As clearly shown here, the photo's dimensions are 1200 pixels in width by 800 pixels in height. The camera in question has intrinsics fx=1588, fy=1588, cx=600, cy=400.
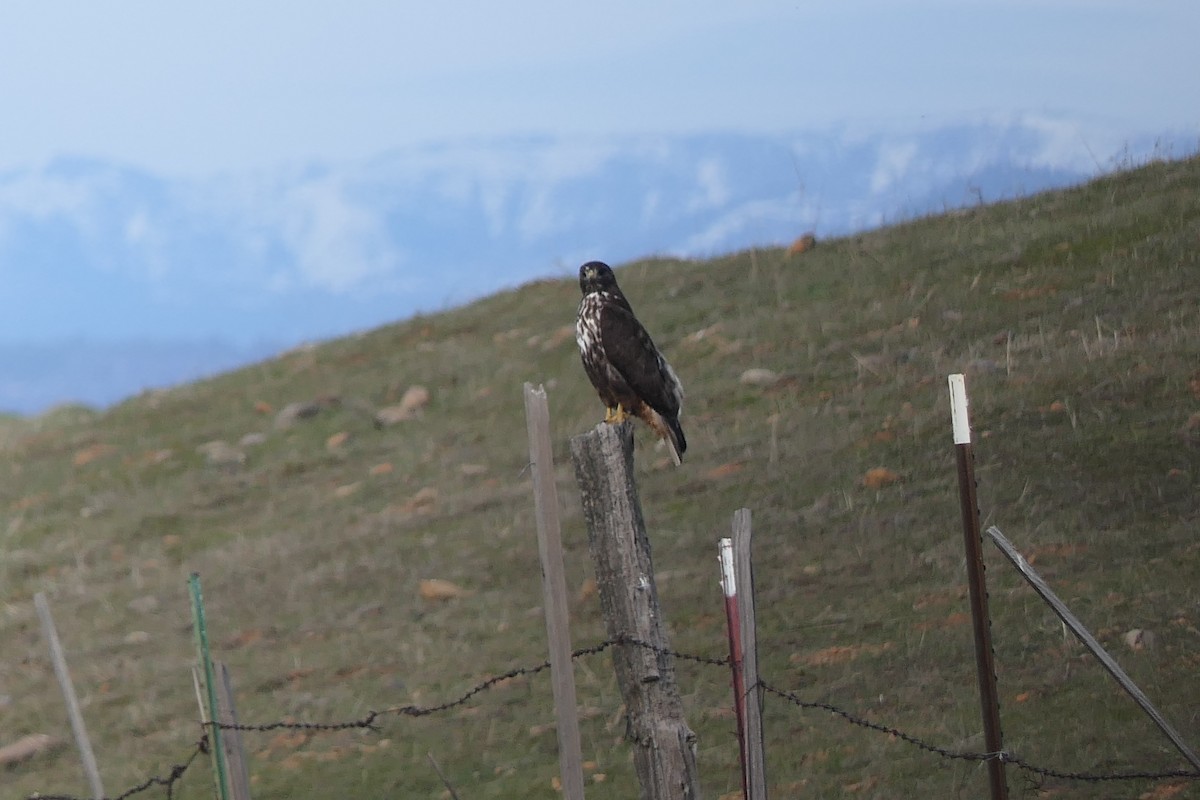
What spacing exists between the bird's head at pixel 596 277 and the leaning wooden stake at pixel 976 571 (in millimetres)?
4168

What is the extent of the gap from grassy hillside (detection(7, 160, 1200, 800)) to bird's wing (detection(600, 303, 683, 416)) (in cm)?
188

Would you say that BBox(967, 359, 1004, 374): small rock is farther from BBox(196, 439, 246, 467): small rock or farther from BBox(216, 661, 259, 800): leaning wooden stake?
BBox(216, 661, 259, 800): leaning wooden stake

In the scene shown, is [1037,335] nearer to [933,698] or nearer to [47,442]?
[933,698]

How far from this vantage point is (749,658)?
18.2ft

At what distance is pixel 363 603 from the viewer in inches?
501

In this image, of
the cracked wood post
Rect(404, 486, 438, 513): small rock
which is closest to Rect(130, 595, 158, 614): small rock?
Rect(404, 486, 438, 513): small rock

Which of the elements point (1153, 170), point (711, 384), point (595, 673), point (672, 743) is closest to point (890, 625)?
point (595, 673)

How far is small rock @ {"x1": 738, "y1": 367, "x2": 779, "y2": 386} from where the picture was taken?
602 inches

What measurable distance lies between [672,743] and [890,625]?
451cm

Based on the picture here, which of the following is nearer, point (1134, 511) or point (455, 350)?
point (1134, 511)

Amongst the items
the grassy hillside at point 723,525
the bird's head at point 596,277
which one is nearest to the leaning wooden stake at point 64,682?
the grassy hillside at point 723,525

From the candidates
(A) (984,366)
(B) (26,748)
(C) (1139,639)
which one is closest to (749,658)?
(C) (1139,639)

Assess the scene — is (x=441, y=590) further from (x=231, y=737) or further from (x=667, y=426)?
(x=231, y=737)

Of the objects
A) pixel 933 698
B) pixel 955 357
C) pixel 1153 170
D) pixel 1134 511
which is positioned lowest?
pixel 933 698
